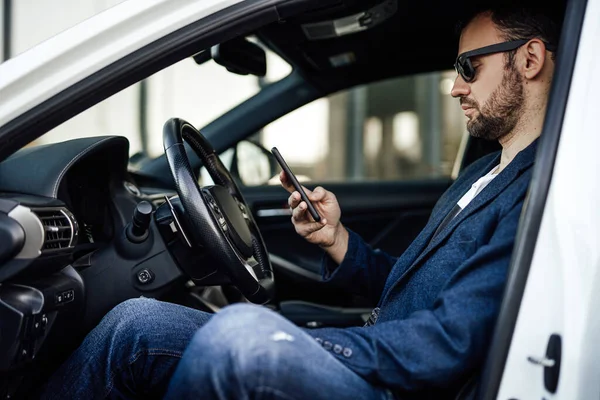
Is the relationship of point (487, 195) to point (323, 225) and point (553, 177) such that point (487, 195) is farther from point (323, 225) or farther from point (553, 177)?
point (323, 225)

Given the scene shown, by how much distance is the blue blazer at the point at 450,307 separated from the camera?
1.21m

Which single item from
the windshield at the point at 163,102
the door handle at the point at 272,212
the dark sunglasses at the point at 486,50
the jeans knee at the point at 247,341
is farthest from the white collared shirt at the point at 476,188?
the windshield at the point at 163,102

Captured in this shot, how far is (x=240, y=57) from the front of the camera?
204 cm

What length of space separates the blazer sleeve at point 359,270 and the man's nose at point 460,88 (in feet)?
1.63

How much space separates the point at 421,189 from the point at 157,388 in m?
1.88

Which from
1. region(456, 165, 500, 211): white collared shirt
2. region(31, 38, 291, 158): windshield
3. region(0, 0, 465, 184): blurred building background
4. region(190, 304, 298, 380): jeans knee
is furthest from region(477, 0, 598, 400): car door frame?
region(31, 38, 291, 158): windshield

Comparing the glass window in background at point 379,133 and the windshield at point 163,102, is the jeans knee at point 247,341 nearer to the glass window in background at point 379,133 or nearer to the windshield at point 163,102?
the windshield at point 163,102

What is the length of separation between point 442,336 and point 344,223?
1899 millimetres

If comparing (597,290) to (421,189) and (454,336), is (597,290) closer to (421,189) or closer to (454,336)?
(454,336)

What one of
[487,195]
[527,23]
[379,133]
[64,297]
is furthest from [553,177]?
[379,133]

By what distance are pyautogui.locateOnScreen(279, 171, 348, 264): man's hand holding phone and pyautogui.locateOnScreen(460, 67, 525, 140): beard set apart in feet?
1.51

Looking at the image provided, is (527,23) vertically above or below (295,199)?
above

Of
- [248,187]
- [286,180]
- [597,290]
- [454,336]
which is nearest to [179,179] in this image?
[286,180]

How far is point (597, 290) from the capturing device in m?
1.24
